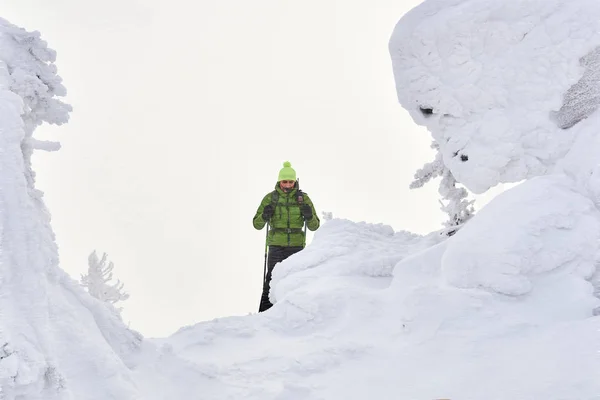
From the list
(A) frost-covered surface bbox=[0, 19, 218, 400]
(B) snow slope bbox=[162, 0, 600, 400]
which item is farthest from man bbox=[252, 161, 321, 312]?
(A) frost-covered surface bbox=[0, 19, 218, 400]

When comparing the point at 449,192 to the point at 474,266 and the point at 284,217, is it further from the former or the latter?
the point at 474,266

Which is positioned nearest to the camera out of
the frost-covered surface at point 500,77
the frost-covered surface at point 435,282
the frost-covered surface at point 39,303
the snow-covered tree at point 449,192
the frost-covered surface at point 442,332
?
the frost-covered surface at point 39,303

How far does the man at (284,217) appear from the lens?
10.3 meters

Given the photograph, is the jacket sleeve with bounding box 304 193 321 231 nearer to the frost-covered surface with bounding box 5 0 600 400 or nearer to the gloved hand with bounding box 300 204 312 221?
the gloved hand with bounding box 300 204 312 221

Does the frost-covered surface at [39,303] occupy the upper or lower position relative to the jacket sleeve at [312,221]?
lower

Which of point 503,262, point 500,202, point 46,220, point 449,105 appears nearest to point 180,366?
point 46,220

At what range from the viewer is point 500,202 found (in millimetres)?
6215

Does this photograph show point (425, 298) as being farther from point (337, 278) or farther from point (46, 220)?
point (46, 220)

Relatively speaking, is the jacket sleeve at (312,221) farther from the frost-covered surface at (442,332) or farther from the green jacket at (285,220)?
the frost-covered surface at (442,332)

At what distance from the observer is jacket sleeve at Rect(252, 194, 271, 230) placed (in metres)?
10.4

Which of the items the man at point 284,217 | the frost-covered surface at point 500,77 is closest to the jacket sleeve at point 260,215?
the man at point 284,217

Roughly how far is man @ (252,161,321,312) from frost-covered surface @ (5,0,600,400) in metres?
1.44

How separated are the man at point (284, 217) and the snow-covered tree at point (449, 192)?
2.24m

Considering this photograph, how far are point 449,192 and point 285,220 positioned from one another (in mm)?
3143
